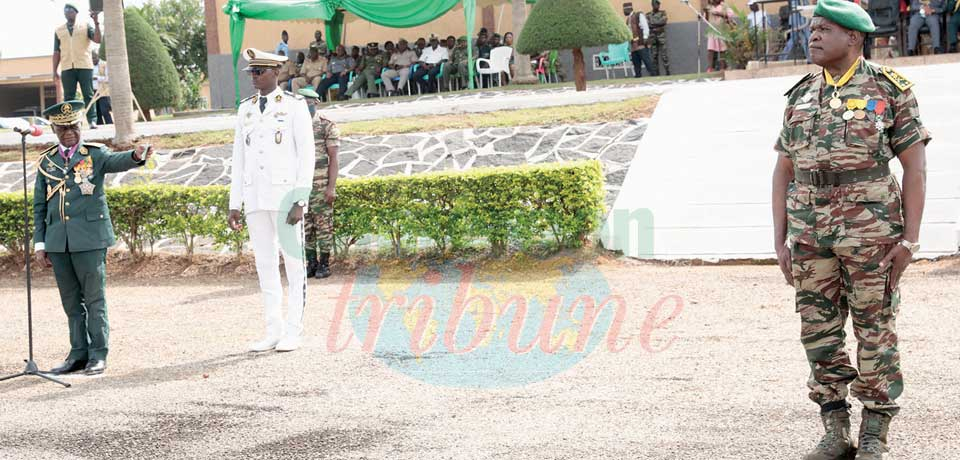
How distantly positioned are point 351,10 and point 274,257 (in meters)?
17.2

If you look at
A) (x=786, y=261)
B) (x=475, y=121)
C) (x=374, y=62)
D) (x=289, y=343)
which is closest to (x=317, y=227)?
(x=289, y=343)

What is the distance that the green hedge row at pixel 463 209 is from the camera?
10.4 metres

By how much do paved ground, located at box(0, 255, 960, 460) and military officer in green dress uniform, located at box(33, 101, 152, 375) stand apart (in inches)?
11.2

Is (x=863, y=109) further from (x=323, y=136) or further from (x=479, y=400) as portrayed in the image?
(x=323, y=136)

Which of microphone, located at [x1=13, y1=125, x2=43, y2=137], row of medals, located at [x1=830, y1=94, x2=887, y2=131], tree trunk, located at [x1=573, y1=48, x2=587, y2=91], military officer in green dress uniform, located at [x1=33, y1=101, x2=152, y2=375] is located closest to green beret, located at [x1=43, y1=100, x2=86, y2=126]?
→ military officer in green dress uniform, located at [x1=33, y1=101, x2=152, y2=375]

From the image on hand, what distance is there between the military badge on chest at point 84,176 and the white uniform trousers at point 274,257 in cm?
104

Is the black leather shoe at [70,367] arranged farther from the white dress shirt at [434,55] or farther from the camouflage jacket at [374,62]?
the camouflage jacket at [374,62]

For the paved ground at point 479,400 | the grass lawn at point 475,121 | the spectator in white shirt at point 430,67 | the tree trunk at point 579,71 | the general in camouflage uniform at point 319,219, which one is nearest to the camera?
the paved ground at point 479,400

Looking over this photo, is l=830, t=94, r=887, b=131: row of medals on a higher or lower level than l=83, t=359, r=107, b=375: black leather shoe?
higher

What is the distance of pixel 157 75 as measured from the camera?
1922cm

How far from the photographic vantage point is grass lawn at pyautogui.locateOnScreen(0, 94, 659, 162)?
47.2ft

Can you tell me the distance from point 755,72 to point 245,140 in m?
11.9

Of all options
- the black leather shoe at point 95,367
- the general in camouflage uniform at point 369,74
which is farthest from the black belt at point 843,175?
the general in camouflage uniform at point 369,74

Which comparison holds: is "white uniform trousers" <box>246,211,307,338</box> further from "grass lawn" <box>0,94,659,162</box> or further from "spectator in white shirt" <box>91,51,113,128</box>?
"spectator in white shirt" <box>91,51,113,128</box>
